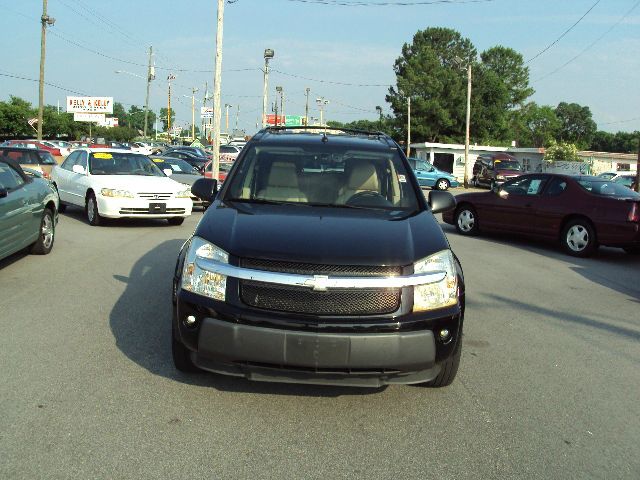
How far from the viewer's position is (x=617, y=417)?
4.12 m

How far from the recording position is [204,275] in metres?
3.88

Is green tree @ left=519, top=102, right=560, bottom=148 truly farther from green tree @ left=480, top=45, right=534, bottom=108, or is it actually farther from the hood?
the hood

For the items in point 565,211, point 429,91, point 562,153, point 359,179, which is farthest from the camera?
point 429,91

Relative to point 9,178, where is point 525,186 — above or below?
above

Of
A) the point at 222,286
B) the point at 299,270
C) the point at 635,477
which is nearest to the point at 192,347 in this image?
the point at 222,286

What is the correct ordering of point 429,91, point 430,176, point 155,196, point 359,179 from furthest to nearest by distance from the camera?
point 429,91 < point 430,176 < point 155,196 < point 359,179

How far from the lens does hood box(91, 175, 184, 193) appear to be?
12734 millimetres

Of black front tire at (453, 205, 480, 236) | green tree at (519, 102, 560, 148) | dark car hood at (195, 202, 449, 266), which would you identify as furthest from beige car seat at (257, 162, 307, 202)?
green tree at (519, 102, 560, 148)

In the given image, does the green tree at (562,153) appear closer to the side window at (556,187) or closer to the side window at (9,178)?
the side window at (556,187)

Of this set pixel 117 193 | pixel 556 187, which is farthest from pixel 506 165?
pixel 117 193

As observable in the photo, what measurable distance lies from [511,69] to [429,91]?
20.4 metres

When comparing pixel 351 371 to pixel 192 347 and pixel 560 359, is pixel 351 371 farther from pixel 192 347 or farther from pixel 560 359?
pixel 560 359

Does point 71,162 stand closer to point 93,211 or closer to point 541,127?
point 93,211

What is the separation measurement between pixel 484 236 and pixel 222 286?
1102 centimetres
